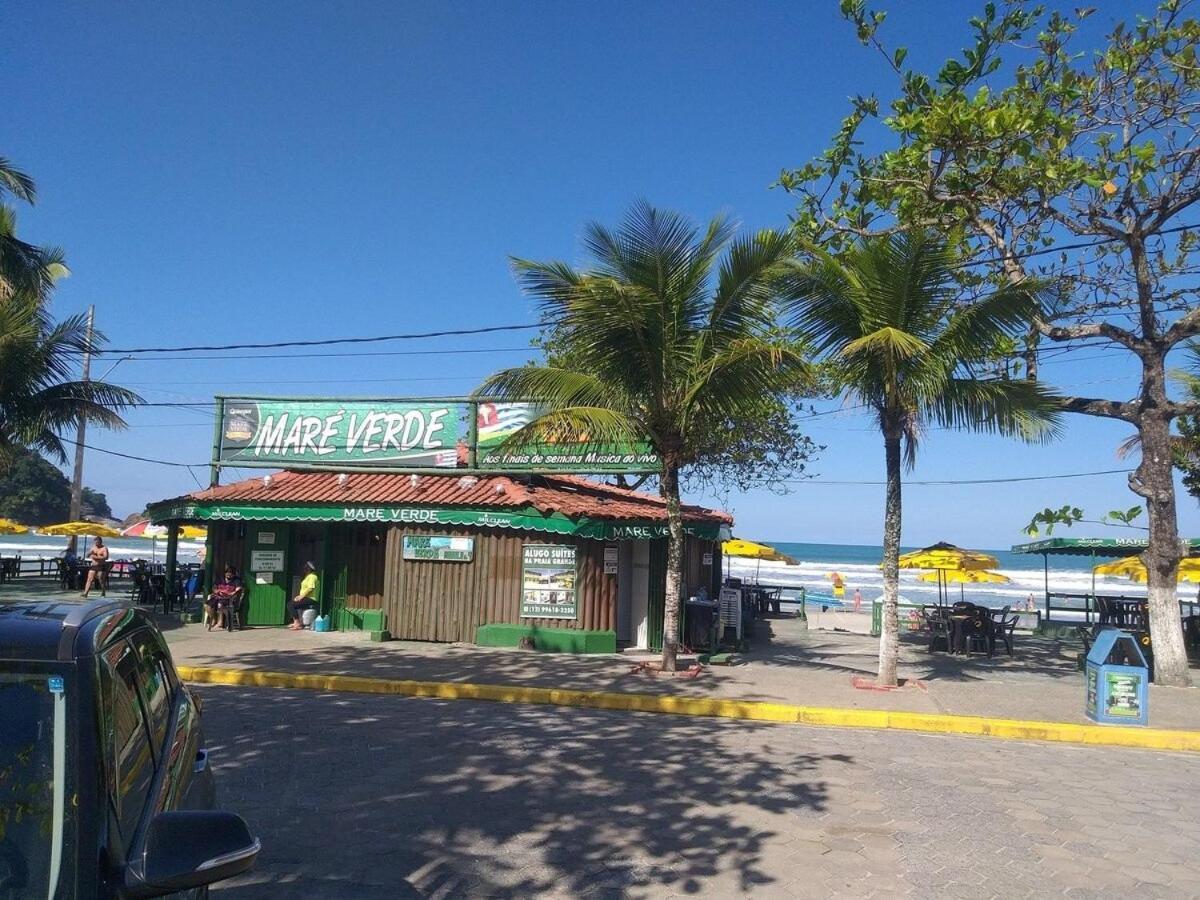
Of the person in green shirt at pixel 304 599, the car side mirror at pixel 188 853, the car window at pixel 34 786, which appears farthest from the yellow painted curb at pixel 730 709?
the car window at pixel 34 786

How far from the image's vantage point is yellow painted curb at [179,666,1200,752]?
10422 millimetres

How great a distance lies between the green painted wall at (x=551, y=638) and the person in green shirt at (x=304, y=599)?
3.52 meters

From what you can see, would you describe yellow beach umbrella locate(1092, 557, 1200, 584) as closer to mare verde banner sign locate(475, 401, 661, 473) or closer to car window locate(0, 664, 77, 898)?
mare verde banner sign locate(475, 401, 661, 473)

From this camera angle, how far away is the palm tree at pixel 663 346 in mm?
12711

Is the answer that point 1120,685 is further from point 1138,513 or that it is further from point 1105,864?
point 1105,864

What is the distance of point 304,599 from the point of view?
57.6ft

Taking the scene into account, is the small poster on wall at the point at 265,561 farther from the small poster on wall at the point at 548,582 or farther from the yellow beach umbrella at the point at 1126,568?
the yellow beach umbrella at the point at 1126,568

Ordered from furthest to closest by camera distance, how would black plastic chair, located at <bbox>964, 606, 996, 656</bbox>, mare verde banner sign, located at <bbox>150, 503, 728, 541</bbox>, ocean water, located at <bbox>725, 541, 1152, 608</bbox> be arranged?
1. ocean water, located at <bbox>725, 541, 1152, 608</bbox>
2. black plastic chair, located at <bbox>964, 606, 996, 656</bbox>
3. mare verde banner sign, located at <bbox>150, 503, 728, 541</bbox>

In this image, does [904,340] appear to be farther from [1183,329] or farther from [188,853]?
[188,853]

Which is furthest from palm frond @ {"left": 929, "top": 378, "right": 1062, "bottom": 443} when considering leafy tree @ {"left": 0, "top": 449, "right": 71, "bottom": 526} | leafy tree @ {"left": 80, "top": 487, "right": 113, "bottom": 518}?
leafy tree @ {"left": 80, "top": 487, "right": 113, "bottom": 518}

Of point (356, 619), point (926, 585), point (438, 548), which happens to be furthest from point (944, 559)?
point (926, 585)

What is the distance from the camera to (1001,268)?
1426 centimetres

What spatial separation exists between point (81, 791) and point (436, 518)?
1401cm

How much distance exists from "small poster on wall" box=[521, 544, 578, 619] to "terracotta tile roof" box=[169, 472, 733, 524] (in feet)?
2.82
